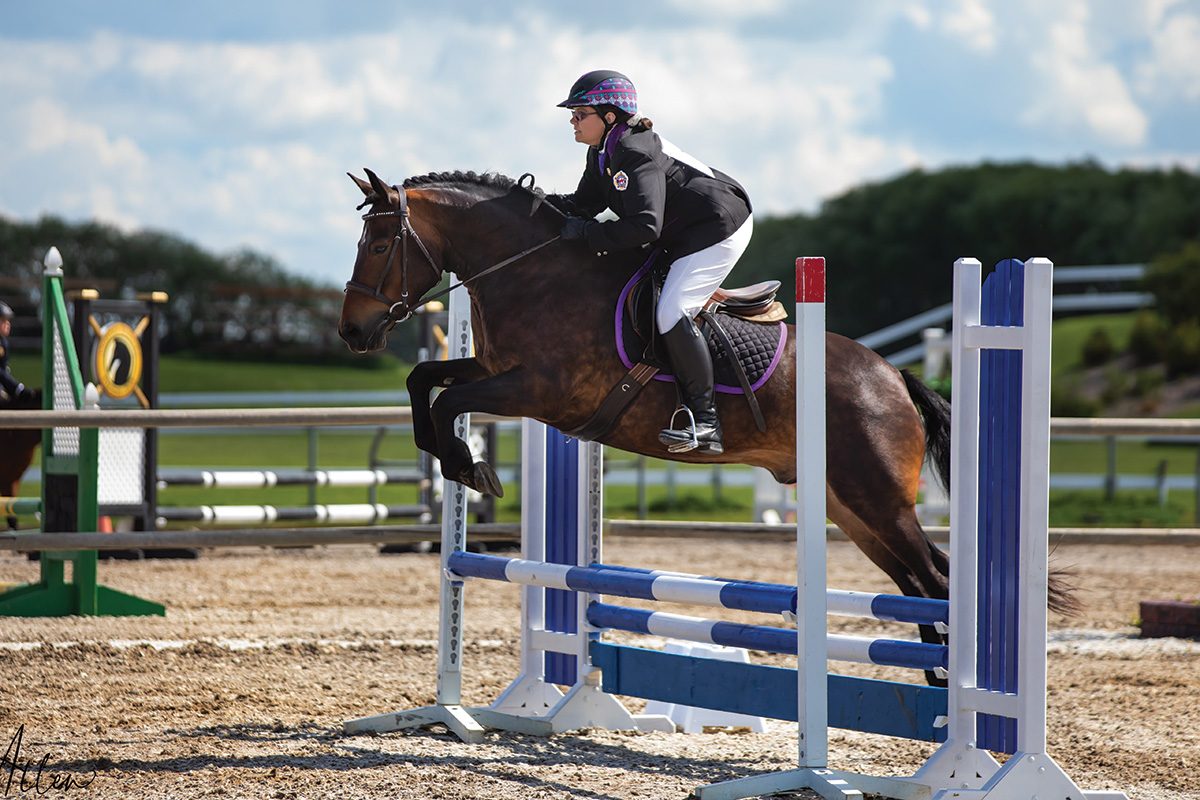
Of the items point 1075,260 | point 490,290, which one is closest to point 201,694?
point 490,290

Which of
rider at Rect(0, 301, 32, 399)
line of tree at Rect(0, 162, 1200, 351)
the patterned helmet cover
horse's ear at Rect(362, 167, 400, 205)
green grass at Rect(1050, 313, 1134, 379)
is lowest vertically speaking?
rider at Rect(0, 301, 32, 399)

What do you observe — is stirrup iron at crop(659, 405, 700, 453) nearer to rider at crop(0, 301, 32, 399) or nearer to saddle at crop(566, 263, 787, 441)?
saddle at crop(566, 263, 787, 441)

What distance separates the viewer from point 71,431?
575 cm

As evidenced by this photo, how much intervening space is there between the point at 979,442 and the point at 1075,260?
38.4 m

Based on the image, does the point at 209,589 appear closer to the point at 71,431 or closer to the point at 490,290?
the point at 71,431

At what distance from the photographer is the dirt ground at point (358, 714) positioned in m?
2.99

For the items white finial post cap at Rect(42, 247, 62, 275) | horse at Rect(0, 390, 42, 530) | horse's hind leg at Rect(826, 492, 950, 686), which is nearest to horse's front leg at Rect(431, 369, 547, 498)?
horse's hind leg at Rect(826, 492, 950, 686)

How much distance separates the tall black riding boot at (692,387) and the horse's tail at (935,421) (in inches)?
33.1

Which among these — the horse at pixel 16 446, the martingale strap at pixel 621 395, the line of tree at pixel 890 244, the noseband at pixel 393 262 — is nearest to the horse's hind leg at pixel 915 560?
the martingale strap at pixel 621 395

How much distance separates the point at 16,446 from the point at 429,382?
14.2 feet

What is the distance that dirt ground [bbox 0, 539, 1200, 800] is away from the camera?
9.82 ft

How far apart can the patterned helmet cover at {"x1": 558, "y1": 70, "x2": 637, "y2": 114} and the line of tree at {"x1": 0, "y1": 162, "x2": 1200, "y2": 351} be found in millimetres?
25446

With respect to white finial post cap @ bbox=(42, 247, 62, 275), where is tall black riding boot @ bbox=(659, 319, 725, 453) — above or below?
below

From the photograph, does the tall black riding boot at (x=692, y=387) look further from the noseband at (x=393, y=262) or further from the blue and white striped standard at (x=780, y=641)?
the noseband at (x=393, y=262)
